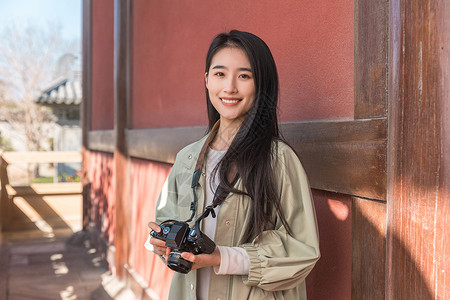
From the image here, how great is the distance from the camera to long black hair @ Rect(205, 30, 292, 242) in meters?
1.25

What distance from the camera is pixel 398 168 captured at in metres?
1.07

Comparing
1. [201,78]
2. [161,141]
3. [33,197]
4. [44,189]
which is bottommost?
[33,197]

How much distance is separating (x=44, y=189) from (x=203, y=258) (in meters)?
6.15

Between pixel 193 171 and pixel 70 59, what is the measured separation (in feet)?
62.7

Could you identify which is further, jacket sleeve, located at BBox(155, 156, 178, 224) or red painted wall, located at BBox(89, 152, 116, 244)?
red painted wall, located at BBox(89, 152, 116, 244)

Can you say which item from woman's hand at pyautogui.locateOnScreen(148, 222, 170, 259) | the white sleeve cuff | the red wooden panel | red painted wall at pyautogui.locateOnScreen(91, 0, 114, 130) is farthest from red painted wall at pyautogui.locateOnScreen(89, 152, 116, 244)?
the white sleeve cuff

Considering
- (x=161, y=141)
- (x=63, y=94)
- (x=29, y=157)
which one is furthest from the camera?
(x=63, y=94)

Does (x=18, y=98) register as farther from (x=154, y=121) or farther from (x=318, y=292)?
(x=318, y=292)

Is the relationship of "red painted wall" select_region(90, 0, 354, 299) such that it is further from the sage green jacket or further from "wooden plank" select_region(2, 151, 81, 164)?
"wooden plank" select_region(2, 151, 81, 164)

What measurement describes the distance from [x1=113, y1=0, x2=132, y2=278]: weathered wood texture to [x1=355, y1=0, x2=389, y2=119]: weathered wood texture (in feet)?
10.1

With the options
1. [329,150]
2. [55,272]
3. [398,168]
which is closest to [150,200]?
[55,272]

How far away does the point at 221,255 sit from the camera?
118 cm

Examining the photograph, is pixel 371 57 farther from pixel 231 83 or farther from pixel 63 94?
pixel 63 94

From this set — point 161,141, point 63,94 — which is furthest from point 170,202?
point 63,94
